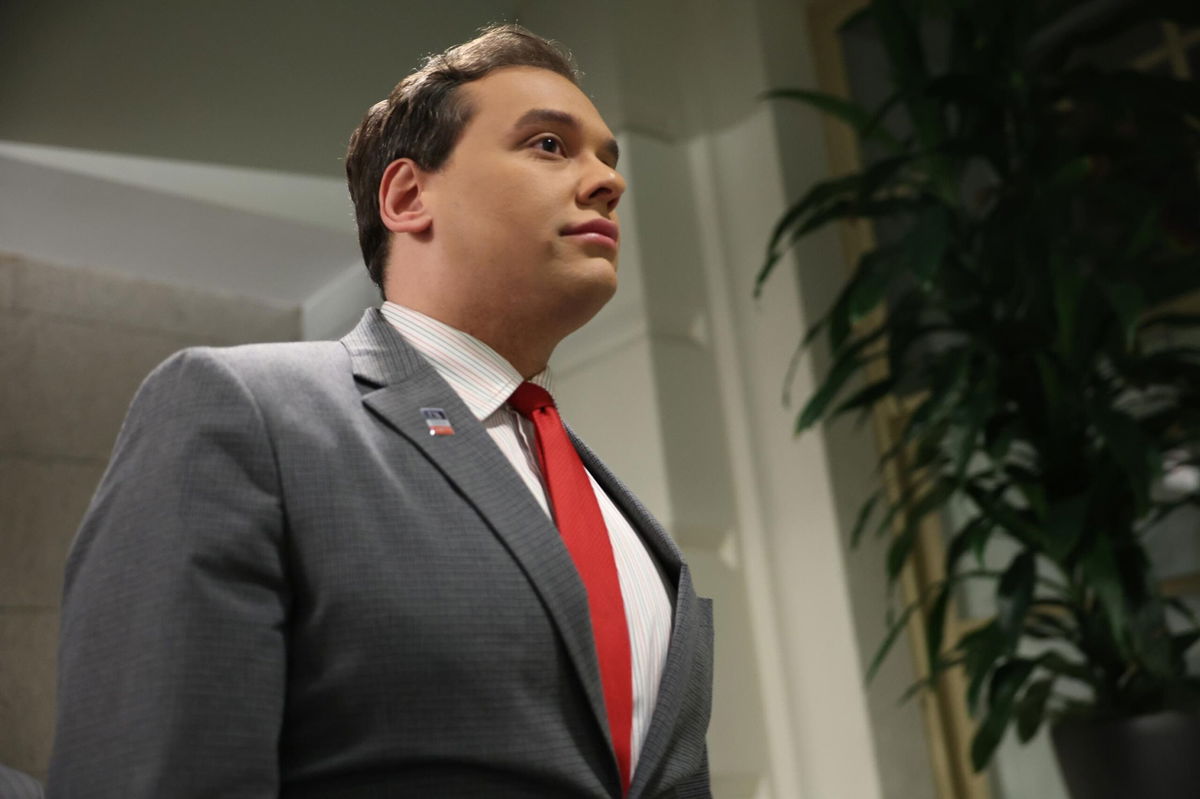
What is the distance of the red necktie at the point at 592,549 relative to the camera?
2.82ft

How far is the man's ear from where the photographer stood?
1094 millimetres

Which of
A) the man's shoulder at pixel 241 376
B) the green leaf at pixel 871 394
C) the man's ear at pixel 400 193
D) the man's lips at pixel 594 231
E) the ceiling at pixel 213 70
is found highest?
the ceiling at pixel 213 70

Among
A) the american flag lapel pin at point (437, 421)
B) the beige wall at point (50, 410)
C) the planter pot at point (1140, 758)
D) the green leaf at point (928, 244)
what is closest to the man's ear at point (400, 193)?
the american flag lapel pin at point (437, 421)

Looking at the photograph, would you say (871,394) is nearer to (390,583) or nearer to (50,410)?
(390,583)

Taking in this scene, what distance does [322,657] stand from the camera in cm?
77

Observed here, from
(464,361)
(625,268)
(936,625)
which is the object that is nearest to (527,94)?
(464,361)

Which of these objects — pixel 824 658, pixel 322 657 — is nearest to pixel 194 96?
pixel 824 658

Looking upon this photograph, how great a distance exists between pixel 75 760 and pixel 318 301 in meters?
3.25

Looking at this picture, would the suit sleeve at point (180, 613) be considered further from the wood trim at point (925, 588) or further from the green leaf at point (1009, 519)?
the wood trim at point (925, 588)

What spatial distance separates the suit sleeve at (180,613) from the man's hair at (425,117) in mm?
366

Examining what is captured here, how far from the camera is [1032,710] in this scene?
2.02 m

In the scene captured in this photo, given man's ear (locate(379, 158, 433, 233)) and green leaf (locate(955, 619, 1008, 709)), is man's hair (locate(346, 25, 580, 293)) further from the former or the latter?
green leaf (locate(955, 619, 1008, 709))

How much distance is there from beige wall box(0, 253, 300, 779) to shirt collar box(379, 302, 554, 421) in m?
2.54

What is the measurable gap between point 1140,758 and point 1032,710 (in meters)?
0.20
